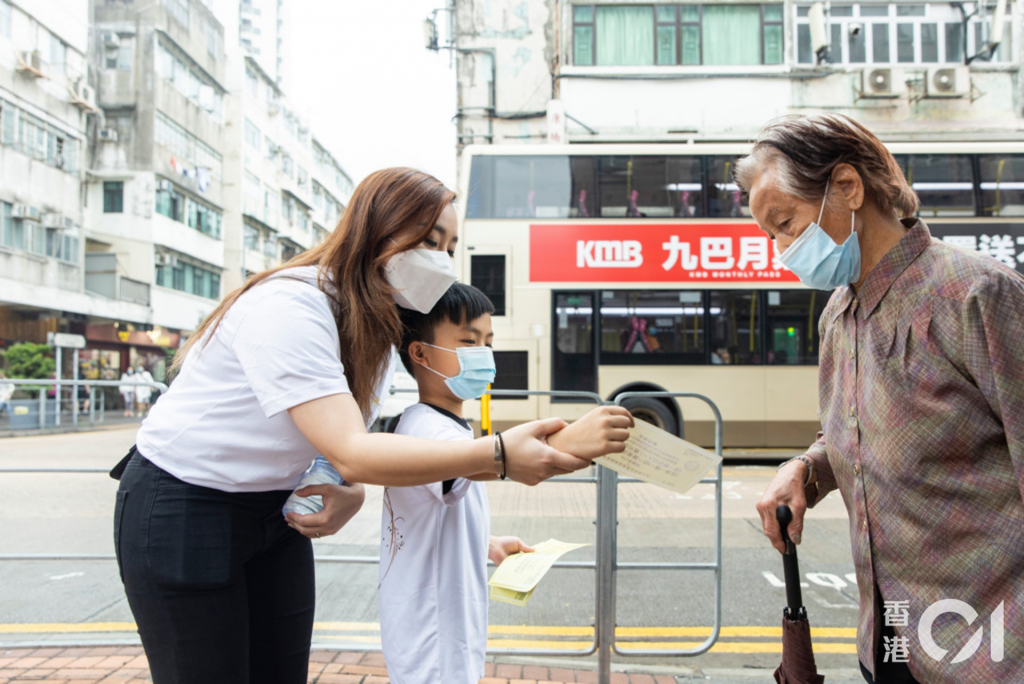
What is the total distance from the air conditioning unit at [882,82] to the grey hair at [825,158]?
17079 millimetres

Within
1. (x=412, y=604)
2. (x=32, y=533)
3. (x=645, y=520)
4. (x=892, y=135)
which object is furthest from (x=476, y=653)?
(x=892, y=135)

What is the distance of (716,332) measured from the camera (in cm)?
974

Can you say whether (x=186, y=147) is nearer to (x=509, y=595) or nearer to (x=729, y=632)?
(x=729, y=632)

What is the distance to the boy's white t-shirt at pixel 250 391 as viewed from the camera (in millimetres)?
1242

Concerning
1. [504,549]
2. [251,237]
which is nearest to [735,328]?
[504,549]

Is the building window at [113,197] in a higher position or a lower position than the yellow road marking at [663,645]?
higher

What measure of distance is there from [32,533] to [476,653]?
5558mm

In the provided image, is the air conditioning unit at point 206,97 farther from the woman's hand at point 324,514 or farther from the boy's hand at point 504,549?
the woman's hand at point 324,514

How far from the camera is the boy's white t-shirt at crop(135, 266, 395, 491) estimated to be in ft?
4.08

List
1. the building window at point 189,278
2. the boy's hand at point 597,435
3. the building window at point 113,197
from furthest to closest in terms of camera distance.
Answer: the building window at point 189,278 → the building window at point 113,197 → the boy's hand at point 597,435

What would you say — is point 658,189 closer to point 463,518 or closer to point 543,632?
point 543,632

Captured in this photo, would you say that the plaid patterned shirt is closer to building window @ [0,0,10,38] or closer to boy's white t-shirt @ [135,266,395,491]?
boy's white t-shirt @ [135,266,395,491]

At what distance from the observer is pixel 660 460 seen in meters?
1.28

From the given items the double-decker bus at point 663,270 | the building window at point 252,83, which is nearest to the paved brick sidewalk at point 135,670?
the double-decker bus at point 663,270
